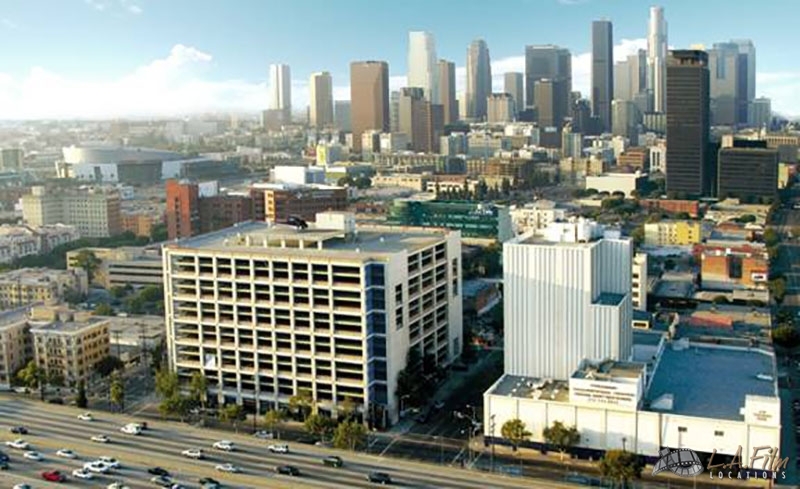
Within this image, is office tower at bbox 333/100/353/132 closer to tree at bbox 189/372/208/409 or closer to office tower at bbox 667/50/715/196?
office tower at bbox 667/50/715/196

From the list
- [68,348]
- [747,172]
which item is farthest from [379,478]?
[747,172]

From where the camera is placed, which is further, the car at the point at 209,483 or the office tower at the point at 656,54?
the office tower at the point at 656,54

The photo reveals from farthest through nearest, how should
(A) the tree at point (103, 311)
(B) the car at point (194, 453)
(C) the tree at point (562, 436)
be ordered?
(A) the tree at point (103, 311), (B) the car at point (194, 453), (C) the tree at point (562, 436)

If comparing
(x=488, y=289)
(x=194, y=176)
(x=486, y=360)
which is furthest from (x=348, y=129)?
(x=486, y=360)

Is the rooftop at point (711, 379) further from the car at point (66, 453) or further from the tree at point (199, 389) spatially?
the car at point (66, 453)

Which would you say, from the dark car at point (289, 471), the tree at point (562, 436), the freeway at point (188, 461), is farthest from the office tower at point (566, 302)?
the dark car at point (289, 471)

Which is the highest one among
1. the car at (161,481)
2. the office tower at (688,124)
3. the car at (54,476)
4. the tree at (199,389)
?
the office tower at (688,124)

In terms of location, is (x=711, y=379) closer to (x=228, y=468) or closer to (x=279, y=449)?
(x=279, y=449)
